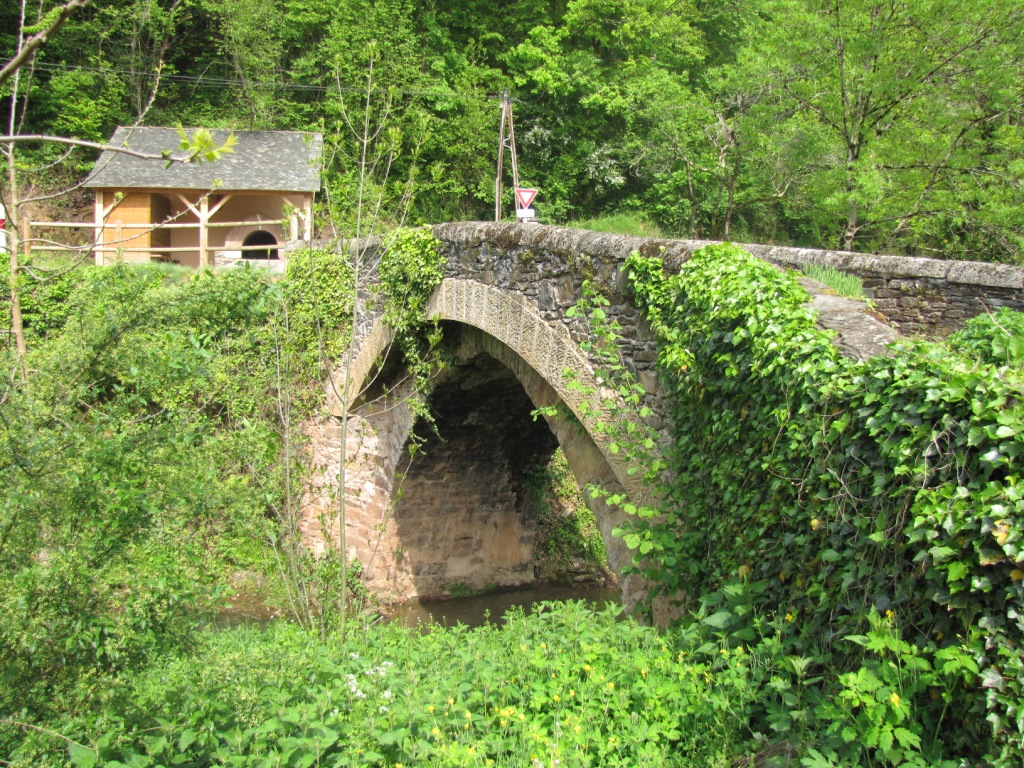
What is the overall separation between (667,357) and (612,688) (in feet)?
5.93

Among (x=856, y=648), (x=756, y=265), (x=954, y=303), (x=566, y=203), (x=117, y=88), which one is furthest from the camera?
(x=566, y=203)

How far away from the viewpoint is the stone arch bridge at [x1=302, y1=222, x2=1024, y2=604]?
543 cm

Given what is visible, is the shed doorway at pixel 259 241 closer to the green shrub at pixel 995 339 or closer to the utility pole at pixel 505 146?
the utility pole at pixel 505 146

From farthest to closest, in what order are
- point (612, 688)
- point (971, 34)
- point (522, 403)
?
1. point (971, 34)
2. point (522, 403)
3. point (612, 688)

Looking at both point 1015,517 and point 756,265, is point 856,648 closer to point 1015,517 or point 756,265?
point 1015,517

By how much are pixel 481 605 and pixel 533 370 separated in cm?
518

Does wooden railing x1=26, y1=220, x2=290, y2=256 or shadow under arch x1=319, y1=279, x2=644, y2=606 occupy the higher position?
wooden railing x1=26, y1=220, x2=290, y2=256

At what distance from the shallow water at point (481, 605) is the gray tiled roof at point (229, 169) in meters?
10.4

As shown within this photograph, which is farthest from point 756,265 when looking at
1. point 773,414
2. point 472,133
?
point 472,133

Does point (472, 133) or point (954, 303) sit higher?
point (472, 133)

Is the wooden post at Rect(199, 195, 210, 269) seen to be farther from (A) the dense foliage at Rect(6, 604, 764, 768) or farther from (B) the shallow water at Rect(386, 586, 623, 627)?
(A) the dense foliage at Rect(6, 604, 764, 768)

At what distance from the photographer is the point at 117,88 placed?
21.4 metres

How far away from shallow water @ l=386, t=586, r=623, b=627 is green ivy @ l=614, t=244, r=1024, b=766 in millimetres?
6249

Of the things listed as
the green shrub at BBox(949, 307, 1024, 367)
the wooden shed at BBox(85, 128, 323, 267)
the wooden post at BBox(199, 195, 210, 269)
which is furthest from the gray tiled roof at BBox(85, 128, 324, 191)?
the green shrub at BBox(949, 307, 1024, 367)
